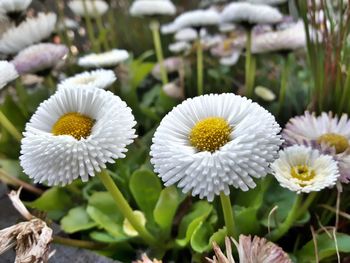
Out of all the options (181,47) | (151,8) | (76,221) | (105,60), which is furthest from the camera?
(181,47)

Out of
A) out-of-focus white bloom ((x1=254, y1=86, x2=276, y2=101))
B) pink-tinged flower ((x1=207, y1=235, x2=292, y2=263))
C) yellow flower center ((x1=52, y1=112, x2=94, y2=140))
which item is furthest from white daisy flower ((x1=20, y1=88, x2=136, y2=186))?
out-of-focus white bloom ((x1=254, y1=86, x2=276, y2=101))

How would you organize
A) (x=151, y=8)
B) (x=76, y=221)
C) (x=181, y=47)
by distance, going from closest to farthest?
(x=76, y=221) < (x=151, y=8) < (x=181, y=47)

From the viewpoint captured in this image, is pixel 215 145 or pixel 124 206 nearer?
pixel 215 145

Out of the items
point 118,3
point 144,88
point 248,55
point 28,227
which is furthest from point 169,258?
point 118,3

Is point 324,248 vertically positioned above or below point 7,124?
below

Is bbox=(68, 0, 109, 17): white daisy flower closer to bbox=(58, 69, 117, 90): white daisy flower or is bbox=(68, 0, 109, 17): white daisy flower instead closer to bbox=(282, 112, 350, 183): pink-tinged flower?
bbox=(58, 69, 117, 90): white daisy flower

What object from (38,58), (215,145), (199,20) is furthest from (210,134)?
(199,20)

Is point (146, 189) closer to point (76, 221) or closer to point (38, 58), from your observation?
point (76, 221)

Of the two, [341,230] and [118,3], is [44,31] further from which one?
[118,3]
